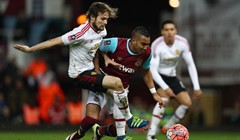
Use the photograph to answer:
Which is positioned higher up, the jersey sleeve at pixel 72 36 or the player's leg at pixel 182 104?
the jersey sleeve at pixel 72 36

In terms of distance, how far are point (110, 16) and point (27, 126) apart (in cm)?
890

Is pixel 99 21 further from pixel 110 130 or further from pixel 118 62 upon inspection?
pixel 110 130

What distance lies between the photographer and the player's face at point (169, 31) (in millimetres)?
16562

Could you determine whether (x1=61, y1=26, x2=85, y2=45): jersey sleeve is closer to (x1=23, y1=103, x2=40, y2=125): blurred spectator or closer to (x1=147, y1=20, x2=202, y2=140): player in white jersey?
(x1=147, y1=20, x2=202, y2=140): player in white jersey

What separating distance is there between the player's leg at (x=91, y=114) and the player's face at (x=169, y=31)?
3020 millimetres

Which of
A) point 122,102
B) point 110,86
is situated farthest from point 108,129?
point 110,86

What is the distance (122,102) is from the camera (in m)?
13.5

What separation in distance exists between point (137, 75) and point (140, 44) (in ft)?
42.4

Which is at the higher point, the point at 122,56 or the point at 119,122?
the point at 122,56

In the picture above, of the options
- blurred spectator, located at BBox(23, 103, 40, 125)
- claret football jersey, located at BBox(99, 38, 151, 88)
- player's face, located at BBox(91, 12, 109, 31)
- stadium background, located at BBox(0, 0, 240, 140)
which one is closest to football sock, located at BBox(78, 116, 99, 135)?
claret football jersey, located at BBox(99, 38, 151, 88)

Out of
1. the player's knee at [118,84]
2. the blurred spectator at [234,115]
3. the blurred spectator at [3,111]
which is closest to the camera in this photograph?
the player's knee at [118,84]

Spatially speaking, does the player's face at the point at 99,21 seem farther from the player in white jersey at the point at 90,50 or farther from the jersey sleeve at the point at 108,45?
the jersey sleeve at the point at 108,45

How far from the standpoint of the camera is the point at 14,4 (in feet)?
82.7

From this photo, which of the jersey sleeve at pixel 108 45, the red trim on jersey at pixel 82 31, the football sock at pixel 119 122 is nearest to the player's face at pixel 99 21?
the red trim on jersey at pixel 82 31
